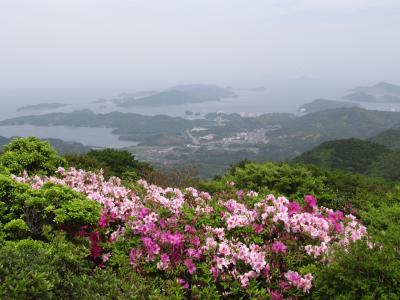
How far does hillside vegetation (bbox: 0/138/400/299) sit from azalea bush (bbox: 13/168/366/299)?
1cm

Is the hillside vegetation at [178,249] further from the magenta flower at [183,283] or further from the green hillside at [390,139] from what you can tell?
the green hillside at [390,139]

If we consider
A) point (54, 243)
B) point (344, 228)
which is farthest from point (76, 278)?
point (344, 228)

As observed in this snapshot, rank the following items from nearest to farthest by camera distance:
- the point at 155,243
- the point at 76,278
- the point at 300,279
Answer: the point at 76,278 < the point at 300,279 < the point at 155,243

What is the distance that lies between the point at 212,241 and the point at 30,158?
6.15 m

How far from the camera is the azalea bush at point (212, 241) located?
4.74 m

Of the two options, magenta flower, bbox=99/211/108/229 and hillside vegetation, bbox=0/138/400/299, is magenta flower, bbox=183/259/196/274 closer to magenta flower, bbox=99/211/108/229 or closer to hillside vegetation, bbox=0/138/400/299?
hillside vegetation, bbox=0/138/400/299

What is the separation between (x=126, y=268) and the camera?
479 centimetres

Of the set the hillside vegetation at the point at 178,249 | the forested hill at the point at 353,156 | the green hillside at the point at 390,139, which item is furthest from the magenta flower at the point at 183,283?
the green hillside at the point at 390,139

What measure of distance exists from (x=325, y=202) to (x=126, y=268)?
830 centimetres

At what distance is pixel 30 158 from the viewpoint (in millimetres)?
9398

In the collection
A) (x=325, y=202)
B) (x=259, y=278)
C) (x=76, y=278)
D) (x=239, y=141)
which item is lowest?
(x=239, y=141)

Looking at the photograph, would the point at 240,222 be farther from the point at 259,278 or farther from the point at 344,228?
the point at 344,228

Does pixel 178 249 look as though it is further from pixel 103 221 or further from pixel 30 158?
pixel 30 158

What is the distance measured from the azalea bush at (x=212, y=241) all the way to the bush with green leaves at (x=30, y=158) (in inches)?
136
